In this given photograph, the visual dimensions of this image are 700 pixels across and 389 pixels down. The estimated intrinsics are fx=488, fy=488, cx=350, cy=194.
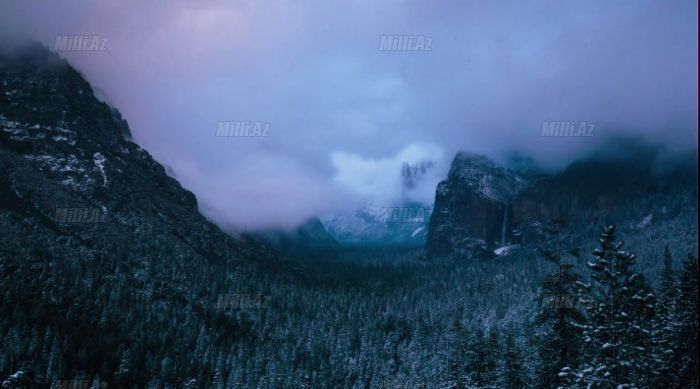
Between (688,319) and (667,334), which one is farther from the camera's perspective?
(688,319)

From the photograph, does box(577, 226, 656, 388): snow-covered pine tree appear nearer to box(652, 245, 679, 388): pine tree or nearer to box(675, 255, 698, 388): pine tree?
box(652, 245, 679, 388): pine tree

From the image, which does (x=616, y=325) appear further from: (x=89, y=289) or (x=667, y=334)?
(x=89, y=289)

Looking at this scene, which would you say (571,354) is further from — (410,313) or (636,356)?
(410,313)

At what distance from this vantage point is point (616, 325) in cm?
2814

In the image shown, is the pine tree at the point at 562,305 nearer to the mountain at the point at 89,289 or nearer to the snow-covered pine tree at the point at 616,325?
the snow-covered pine tree at the point at 616,325

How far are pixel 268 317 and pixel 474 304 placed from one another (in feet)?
240

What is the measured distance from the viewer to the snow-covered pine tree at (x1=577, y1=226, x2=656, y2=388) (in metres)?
27.5

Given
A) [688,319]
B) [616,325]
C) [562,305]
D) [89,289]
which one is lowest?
[89,289]

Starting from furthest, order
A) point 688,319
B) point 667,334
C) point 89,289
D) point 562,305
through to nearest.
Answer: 1. point 89,289
2. point 688,319
3. point 667,334
4. point 562,305

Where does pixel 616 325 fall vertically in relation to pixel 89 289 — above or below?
above

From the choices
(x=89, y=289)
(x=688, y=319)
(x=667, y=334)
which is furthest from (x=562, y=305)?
(x=89, y=289)

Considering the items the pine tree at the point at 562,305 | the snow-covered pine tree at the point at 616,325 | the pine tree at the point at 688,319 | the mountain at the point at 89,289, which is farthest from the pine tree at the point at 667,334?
the mountain at the point at 89,289

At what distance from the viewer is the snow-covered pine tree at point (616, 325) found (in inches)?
1083

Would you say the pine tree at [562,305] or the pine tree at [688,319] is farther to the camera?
the pine tree at [688,319]
